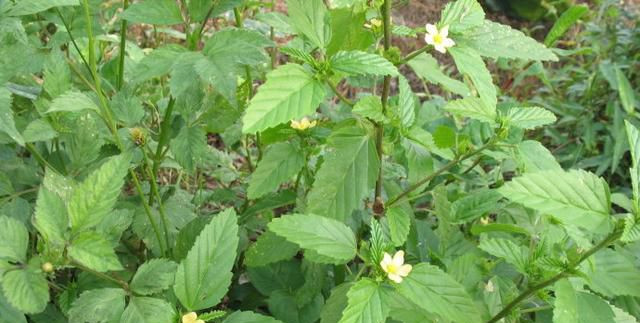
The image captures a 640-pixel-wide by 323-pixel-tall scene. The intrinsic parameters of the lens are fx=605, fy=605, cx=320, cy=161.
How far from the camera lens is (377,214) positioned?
147 centimetres

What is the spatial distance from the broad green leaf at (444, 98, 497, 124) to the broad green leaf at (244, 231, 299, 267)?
19.7 inches

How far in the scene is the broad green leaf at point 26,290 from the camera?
946 millimetres

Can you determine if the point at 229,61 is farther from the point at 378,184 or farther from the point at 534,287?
the point at 534,287

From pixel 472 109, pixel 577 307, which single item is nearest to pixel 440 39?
pixel 472 109

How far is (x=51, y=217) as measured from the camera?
1.03 metres

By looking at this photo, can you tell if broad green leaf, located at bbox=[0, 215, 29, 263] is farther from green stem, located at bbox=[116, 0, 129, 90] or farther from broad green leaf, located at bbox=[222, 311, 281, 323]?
green stem, located at bbox=[116, 0, 129, 90]

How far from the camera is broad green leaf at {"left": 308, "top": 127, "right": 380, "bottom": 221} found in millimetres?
1274

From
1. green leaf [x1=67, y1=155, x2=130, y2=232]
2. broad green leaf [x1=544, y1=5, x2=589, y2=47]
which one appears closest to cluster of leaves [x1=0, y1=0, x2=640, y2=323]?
green leaf [x1=67, y1=155, x2=130, y2=232]

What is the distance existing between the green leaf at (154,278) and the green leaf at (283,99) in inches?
15.1

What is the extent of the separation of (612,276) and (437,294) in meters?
0.40

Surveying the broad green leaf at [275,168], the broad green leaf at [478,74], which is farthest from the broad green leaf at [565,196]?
the broad green leaf at [275,168]

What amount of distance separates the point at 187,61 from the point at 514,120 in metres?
0.69

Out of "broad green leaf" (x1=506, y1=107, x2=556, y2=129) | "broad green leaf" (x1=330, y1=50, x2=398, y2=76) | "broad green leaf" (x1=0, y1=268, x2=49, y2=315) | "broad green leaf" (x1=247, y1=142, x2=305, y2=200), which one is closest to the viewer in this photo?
"broad green leaf" (x1=0, y1=268, x2=49, y2=315)

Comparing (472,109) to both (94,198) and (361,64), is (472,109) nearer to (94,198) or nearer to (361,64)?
(361,64)
